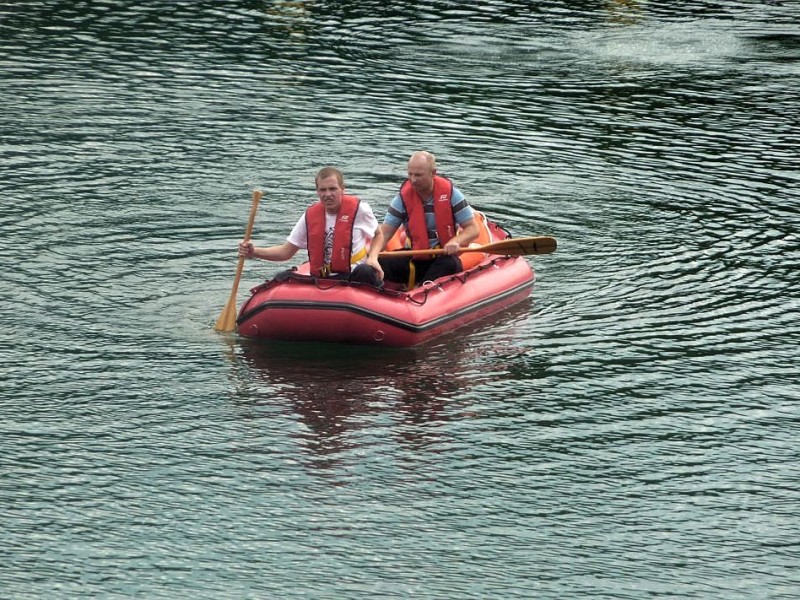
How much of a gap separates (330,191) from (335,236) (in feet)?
1.46

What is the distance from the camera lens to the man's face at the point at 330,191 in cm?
1261

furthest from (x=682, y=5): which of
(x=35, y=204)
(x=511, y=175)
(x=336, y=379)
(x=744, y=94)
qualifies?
(x=336, y=379)

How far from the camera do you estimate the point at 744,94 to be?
2380cm

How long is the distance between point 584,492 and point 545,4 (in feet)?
76.3

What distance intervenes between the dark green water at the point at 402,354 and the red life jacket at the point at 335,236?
0.74 meters

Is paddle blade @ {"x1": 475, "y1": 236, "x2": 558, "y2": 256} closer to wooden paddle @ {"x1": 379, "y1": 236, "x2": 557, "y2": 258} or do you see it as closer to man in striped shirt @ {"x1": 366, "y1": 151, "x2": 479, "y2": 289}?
wooden paddle @ {"x1": 379, "y1": 236, "x2": 557, "y2": 258}

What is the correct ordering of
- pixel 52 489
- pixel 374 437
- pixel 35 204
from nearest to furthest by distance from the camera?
pixel 52 489 → pixel 374 437 → pixel 35 204

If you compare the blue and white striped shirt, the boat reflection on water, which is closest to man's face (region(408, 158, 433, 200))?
the blue and white striped shirt

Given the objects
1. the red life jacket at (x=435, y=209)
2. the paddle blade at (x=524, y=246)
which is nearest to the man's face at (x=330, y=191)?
the red life jacket at (x=435, y=209)

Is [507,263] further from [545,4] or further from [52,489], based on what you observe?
[545,4]

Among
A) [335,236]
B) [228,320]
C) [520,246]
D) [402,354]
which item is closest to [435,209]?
[520,246]

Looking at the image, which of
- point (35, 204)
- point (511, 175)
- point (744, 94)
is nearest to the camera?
point (35, 204)

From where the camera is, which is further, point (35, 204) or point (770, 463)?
point (35, 204)

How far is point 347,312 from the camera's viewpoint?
12477 millimetres
